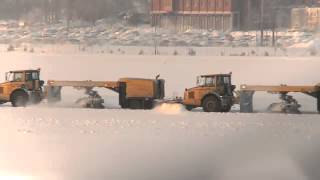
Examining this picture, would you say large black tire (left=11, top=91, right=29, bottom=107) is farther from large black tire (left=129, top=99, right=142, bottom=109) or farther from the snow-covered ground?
the snow-covered ground

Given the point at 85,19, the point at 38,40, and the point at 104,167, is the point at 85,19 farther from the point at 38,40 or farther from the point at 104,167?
the point at 104,167

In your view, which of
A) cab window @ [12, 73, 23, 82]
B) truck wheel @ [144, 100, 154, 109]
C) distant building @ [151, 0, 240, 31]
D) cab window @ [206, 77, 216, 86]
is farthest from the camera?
distant building @ [151, 0, 240, 31]

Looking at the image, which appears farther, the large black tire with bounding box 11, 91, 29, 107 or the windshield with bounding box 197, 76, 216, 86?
the large black tire with bounding box 11, 91, 29, 107

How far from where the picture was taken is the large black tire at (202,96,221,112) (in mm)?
11828

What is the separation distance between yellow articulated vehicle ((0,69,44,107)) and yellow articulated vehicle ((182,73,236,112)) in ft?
10.3

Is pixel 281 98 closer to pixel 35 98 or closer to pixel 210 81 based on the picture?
pixel 210 81

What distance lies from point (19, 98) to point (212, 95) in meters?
3.88

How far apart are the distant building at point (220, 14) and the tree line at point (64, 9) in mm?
2529

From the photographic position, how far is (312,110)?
12.2 m

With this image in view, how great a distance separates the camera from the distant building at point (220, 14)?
27.9 m

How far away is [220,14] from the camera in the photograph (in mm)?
30078

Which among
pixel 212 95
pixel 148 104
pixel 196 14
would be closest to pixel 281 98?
pixel 212 95

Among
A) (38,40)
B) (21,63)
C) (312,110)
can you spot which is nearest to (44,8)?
(38,40)

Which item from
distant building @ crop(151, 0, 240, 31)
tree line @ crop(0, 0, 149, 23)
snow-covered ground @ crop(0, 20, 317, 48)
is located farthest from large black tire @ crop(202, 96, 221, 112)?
distant building @ crop(151, 0, 240, 31)
